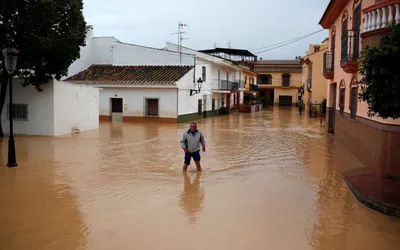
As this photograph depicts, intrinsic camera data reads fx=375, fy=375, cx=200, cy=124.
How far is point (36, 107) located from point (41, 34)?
3.66m

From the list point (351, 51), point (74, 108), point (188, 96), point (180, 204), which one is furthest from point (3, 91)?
point (351, 51)

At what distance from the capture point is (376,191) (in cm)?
791

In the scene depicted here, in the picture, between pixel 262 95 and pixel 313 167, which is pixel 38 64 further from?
Result: pixel 262 95

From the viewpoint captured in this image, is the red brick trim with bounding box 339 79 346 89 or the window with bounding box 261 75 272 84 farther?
the window with bounding box 261 75 272 84

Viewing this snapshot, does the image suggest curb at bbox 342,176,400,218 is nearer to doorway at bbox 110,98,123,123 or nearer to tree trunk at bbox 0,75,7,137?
tree trunk at bbox 0,75,7,137

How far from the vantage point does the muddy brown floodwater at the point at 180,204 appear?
18.2 feet

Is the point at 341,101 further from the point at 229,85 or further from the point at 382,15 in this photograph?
the point at 229,85

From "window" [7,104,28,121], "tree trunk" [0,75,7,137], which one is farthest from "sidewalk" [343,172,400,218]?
"window" [7,104,28,121]

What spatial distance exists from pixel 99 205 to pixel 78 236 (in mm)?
1513

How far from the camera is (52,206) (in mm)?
7027

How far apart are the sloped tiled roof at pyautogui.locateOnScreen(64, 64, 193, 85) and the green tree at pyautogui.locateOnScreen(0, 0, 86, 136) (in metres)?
9.31

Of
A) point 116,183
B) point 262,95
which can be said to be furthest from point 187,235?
point 262,95

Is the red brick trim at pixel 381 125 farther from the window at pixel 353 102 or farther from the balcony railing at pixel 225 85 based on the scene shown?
the balcony railing at pixel 225 85

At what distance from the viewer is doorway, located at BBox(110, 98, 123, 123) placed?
2640 centimetres
